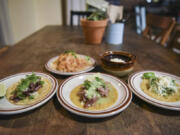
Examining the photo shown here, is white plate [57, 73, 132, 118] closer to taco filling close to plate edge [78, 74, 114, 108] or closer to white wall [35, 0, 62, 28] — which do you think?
taco filling close to plate edge [78, 74, 114, 108]

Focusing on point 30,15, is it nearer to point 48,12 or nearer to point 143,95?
point 48,12

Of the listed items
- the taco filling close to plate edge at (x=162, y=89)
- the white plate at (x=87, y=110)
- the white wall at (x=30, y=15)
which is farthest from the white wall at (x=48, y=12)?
the taco filling close to plate edge at (x=162, y=89)

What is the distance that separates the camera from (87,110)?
57cm

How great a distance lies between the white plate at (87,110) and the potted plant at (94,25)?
705 millimetres

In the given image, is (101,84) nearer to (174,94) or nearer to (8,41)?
(174,94)

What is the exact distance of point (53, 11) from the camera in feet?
12.4

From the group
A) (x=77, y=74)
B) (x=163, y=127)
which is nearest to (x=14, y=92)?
(x=77, y=74)

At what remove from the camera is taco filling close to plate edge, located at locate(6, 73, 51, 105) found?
2.10ft

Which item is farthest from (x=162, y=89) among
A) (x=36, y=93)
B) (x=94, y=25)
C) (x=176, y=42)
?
(x=176, y=42)

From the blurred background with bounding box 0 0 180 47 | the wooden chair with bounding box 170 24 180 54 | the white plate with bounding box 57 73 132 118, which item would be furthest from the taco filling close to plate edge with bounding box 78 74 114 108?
the blurred background with bounding box 0 0 180 47

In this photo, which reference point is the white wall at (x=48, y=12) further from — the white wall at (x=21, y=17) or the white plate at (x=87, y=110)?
the white plate at (x=87, y=110)

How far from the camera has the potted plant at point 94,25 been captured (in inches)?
54.1

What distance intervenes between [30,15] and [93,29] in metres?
2.97

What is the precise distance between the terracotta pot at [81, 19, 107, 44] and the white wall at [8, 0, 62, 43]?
8.67ft
